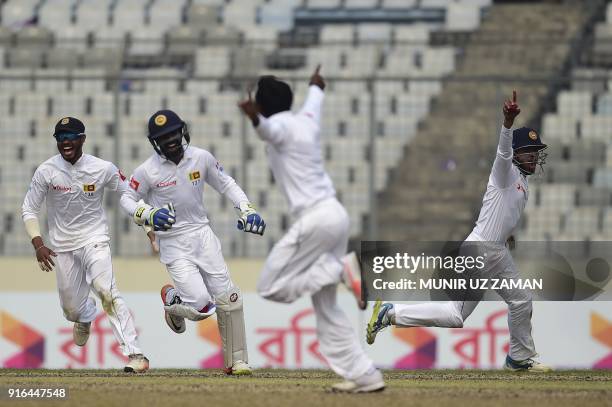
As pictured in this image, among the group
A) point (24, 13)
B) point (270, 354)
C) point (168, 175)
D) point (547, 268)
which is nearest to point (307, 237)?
point (168, 175)

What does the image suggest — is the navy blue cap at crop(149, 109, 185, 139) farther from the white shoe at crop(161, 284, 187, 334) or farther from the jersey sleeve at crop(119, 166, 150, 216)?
the white shoe at crop(161, 284, 187, 334)

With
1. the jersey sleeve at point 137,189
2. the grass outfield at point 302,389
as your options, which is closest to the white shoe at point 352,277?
the grass outfield at point 302,389

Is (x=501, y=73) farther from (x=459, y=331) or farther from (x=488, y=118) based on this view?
(x=459, y=331)

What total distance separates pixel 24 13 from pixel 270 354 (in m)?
9.65

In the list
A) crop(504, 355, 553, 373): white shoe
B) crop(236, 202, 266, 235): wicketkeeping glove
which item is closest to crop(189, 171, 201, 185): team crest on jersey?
crop(236, 202, 266, 235): wicketkeeping glove

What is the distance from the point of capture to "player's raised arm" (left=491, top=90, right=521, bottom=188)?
38.5ft

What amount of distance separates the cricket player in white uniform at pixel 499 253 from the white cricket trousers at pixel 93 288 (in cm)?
220

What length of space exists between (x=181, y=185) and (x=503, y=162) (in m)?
2.86

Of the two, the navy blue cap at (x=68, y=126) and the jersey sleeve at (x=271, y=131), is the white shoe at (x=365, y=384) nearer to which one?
the jersey sleeve at (x=271, y=131)

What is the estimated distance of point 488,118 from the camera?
63.0 ft

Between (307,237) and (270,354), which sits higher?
(307,237)

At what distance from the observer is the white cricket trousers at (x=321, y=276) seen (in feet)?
32.9

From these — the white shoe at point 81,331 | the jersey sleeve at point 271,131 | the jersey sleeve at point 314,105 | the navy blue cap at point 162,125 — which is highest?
the jersey sleeve at point 314,105

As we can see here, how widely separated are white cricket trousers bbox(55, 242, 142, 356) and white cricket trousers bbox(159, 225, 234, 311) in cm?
58
